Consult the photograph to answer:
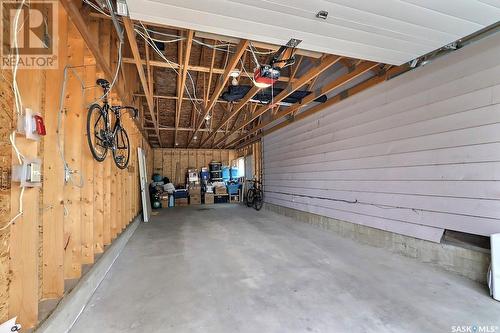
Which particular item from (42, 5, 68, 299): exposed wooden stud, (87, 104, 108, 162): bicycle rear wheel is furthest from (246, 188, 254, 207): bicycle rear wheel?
(42, 5, 68, 299): exposed wooden stud

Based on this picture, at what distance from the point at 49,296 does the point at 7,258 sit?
89cm

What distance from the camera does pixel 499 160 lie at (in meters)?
2.62

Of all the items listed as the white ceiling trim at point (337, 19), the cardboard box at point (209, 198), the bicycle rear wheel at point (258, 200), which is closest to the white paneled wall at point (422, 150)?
the white ceiling trim at point (337, 19)

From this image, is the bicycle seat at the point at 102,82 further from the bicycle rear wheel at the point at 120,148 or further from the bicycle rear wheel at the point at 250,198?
the bicycle rear wheel at the point at 250,198

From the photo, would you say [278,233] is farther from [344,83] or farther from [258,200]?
[258,200]

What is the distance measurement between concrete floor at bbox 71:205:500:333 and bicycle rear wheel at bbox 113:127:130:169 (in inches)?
56.7

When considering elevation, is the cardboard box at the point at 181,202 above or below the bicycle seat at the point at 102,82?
below

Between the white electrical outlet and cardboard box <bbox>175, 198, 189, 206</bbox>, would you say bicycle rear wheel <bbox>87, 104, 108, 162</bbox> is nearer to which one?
the white electrical outlet

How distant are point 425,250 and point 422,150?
1361 mm

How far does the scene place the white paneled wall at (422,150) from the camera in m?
2.75

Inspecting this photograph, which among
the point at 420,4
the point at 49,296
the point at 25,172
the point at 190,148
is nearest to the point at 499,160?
the point at 420,4
